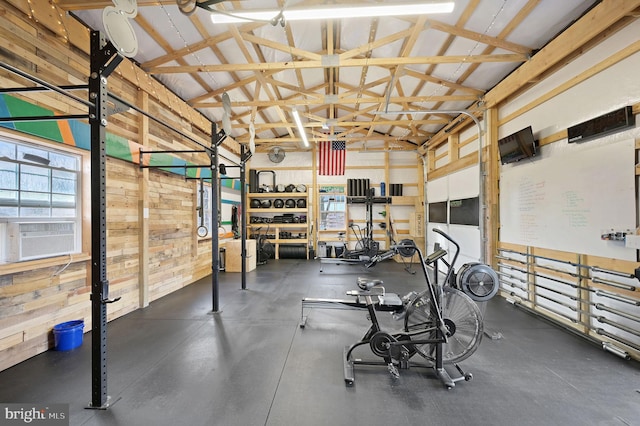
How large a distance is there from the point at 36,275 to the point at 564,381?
213 inches

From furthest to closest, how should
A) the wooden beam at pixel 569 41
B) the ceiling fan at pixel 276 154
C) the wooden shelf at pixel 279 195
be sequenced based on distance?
the ceiling fan at pixel 276 154 < the wooden shelf at pixel 279 195 < the wooden beam at pixel 569 41

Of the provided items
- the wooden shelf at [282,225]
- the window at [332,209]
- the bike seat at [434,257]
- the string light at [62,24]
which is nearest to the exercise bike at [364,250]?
the window at [332,209]

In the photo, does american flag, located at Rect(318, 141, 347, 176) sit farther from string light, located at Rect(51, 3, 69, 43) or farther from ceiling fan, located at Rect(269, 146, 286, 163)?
string light, located at Rect(51, 3, 69, 43)

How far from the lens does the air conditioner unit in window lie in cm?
261

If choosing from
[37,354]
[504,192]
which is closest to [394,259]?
[504,192]

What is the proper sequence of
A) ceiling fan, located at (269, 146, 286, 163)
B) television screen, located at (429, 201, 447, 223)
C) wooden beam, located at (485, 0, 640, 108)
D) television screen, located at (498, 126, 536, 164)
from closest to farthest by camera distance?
wooden beam, located at (485, 0, 640, 108)
television screen, located at (498, 126, 536, 164)
television screen, located at (429, 201, 447, 223)
ceiling fan, located at (269, 146, 286, 163)

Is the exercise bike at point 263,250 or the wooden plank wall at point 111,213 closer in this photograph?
the wooden plank wall at point 111,213

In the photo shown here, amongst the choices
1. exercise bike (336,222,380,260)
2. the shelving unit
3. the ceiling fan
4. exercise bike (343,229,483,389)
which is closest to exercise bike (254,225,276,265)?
the shelving unit

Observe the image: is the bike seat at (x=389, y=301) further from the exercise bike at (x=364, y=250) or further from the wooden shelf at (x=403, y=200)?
the wooden shelf at (x=403, y=200)

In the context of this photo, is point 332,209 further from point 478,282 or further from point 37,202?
point 37,202

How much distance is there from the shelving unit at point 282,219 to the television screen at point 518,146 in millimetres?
5897

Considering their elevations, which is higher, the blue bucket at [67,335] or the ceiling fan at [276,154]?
the ceiling fan at [276,154]

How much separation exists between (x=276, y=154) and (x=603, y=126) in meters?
8.14

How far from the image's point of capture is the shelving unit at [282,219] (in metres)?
9.16
